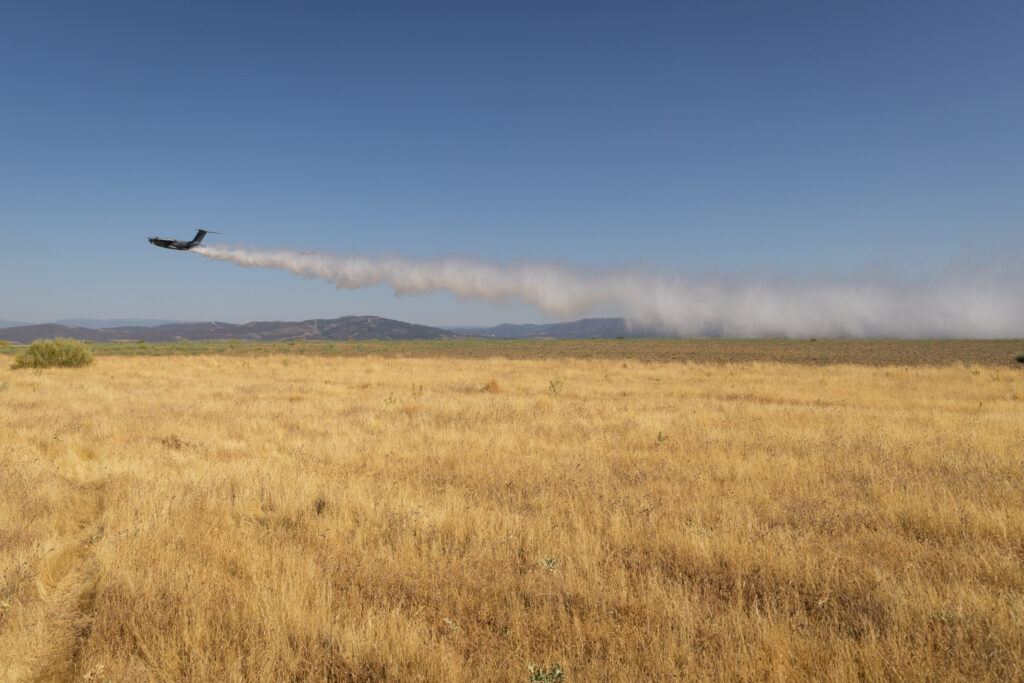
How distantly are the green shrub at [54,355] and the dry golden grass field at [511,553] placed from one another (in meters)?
23.2

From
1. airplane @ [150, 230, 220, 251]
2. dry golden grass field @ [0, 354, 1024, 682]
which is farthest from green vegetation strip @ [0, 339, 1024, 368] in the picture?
dry golden grass field @ [0, 354, 1024, 682]

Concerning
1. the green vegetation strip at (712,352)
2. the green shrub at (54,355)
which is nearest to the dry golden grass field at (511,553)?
the green shrub at (54,355)

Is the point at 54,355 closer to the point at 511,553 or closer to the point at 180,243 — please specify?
the point at 180,243

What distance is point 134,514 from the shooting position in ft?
19.5

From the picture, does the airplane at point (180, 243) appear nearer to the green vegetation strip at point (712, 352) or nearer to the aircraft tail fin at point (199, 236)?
the aircraft tail fin at point (199, 236)

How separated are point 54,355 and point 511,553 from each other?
3625cm

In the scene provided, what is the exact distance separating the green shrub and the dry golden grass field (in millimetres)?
23150

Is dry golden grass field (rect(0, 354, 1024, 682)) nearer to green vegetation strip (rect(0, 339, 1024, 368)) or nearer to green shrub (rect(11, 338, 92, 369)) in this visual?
green shrub (rect(11, 338, 92, 369))

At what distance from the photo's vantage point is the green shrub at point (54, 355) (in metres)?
28.2

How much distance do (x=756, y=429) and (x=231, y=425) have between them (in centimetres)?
1265

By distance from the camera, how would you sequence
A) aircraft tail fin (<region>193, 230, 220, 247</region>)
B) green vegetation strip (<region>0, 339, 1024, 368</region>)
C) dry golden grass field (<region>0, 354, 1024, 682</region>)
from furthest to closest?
green vegetation strip (<region>0, 339, 1024, 368</region>) < aircraft tail fin (<region>193, 230, 220, 247</region>) < dry golden grass field (<region>0, 354, 1024, 682</region>)

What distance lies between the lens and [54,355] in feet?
94.2

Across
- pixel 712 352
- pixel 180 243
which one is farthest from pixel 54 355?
pixel 712 352

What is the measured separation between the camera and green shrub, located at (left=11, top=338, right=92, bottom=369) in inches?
1110
